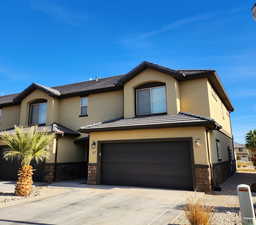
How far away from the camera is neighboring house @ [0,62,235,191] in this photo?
436 inches

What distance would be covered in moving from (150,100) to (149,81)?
52.9 inches

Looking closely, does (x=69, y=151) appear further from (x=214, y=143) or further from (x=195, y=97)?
(x=214, y=143)

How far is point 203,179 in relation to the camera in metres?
10.4

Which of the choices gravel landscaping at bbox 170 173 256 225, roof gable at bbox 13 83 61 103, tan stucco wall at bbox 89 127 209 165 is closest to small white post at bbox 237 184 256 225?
gravel landscaping at bbox 170 173 256 225

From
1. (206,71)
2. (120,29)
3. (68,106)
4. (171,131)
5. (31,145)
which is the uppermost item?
(120,29)

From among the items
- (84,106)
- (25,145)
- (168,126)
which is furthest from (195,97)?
(25,145)

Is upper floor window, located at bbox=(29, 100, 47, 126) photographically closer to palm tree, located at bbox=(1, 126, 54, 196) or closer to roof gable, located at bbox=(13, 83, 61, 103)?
roof gable, located at bbox=(13, 83, 61, 103)

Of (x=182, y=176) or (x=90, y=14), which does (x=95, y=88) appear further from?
(x=182, y=176)

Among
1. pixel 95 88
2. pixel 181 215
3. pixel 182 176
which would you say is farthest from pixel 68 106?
pixel 181 215

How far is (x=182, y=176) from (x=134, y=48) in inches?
320

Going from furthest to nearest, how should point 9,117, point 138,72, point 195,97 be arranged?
point 9,117
point 138,72
point 195,97

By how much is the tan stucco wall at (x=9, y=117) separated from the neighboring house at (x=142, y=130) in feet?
8.64

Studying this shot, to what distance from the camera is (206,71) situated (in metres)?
12.8

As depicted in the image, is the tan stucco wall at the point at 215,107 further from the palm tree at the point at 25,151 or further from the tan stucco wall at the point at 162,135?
the palm tree at the point at 25,151
